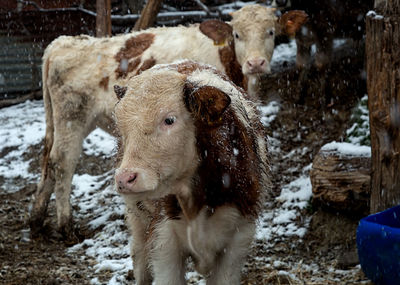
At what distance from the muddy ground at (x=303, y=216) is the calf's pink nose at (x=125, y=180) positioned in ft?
7.72

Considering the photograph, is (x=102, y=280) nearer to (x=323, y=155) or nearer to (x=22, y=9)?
(x=323, y=155)

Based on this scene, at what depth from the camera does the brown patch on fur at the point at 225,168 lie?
3.36 m

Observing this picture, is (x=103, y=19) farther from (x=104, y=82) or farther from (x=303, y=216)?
(x=303, y=216)

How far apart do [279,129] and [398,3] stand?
3695 millimetres

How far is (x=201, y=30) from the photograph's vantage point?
21.1ft

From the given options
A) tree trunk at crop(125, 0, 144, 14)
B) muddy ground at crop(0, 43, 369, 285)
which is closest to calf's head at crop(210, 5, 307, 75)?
muddy ground at crop(0, 43, 369, 285)

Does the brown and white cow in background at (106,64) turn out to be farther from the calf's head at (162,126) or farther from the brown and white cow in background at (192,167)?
the calf's head at (162,126)

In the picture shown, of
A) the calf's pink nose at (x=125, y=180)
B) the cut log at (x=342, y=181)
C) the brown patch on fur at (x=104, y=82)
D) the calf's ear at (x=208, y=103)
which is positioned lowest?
the cut log at (x=342, y=181)

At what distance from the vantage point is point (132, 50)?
6730 mm

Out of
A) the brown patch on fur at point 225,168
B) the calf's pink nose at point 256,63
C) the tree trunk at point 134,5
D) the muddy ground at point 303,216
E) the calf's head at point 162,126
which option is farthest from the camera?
the tree trunk at point 134,5

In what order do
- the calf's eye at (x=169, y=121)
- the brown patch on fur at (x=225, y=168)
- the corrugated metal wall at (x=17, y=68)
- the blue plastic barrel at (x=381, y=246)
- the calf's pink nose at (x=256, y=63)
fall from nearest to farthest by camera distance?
the calf's eye at (x=169, y=121)
the brown patch on fur at (x=225, y=168)
the blue plastic barrel at (x=381, y=246)
the calf's pink nose at (x=256, y=63)
the corrugated metal wall at (x=17, y=68)

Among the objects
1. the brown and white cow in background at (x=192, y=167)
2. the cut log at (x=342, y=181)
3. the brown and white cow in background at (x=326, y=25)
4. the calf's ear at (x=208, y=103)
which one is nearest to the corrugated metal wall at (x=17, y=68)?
the brown and white cow in background at (x=326, y=25)

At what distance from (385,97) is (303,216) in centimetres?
190

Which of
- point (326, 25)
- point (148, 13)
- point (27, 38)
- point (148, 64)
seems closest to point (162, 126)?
point (148, 64)
